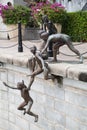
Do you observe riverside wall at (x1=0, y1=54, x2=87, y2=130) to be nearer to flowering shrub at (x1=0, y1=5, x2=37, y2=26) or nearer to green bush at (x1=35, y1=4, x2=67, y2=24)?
green bush at (x1=35, y1=4, x2=67, y2=24)

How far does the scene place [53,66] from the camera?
7.33 metres

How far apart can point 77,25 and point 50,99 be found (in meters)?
6.03

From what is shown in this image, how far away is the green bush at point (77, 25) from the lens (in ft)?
43.9

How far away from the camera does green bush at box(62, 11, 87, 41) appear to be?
13.4 metres

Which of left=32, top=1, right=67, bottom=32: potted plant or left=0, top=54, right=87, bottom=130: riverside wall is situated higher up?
left=32, top=1, right=67, bottom=32: potted plant

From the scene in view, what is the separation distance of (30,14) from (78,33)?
1.82 meters

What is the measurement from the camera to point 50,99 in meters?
8.05

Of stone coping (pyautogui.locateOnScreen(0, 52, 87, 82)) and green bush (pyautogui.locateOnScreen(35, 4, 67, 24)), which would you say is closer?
stone coping (pyautogui.locateOnScreen(0, 52, 87, 82))

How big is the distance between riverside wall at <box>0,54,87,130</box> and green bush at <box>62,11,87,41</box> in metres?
4.15

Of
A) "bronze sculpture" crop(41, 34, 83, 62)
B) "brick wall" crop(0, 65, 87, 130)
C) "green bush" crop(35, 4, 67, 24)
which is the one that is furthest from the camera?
"green bush" crop(35, 4, 67, 24)

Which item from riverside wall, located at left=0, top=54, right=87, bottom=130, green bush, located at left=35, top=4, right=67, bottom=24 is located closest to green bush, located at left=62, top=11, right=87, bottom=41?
green bush, located at left=35, top=4, right=67, bottom=24

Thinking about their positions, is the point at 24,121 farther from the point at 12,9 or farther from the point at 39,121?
the point at 12,9

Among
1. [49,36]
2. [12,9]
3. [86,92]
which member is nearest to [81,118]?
[86,92]

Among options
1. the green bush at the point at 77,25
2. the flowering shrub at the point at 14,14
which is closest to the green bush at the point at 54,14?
the green bush at the point at 77,25
